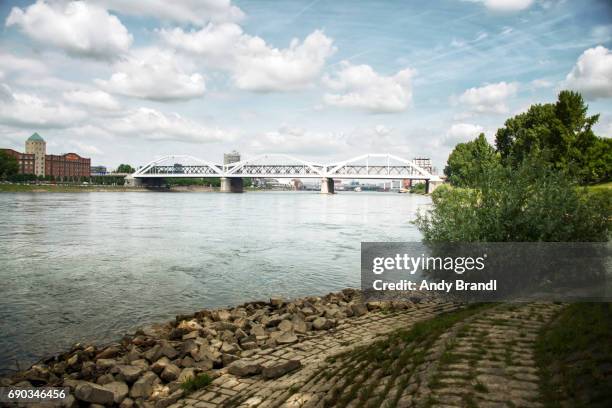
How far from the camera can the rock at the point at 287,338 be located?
9641 mm

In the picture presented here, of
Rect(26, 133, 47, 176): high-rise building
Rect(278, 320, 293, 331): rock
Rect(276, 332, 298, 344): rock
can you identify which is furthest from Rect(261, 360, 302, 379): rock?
Rect(26, 133, 47, 176): high-rise building

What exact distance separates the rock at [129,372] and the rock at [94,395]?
0.67 m

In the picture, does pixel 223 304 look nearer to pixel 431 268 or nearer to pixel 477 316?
pixel 431 268

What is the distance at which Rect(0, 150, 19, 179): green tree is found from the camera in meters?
121

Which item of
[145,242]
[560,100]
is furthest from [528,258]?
[560,100]

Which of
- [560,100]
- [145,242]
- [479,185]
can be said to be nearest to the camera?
[479,185]

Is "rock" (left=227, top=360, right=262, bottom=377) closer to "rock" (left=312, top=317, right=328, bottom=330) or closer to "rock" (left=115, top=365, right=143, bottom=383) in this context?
"rock" (left=115, top=365, right=143, bottom=383)

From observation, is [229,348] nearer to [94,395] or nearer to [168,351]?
[168,351]

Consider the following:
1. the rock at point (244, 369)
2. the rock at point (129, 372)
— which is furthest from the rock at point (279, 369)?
the rock at point (129, 372)

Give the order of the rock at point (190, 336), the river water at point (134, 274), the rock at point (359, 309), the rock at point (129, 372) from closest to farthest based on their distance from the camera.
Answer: the rock at point (129, 372) < the rock at point (190, 336) < the rock at point (359, 309) < the river water at point (134, 274)

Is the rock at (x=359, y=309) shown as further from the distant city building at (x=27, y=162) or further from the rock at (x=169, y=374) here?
the distant city building at (x=27, y=162)

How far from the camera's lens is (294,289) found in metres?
17.0

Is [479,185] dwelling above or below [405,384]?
above

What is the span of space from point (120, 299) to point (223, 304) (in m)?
3.33
